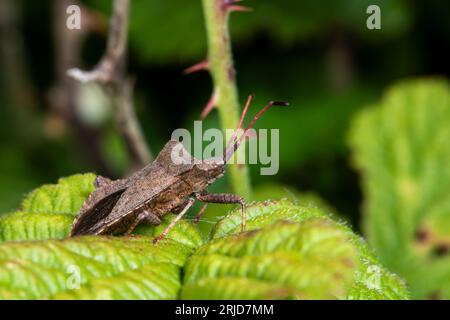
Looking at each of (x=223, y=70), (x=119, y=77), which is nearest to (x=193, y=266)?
(x=223, y=70)

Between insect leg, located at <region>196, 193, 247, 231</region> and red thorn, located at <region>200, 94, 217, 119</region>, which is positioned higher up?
red thorn, located at <region>200, 94, 217, 119</region>

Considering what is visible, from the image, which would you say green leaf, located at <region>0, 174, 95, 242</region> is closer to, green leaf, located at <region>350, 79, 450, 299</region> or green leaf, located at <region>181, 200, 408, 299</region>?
green leaf, located at <region>181, 200, 408, 299</region>

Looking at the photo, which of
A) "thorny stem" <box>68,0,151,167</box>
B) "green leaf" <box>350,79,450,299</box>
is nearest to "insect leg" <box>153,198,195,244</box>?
"thorny stem" <box>68,0,151,167</box>

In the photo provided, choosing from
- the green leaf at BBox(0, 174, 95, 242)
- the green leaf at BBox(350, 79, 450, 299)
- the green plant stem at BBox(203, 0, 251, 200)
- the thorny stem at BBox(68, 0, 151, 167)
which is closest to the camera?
the green leaf at BBox(0, 174, 95, 242)

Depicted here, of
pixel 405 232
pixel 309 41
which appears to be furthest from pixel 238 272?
pixel 309 41

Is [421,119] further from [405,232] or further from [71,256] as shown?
[71,256]

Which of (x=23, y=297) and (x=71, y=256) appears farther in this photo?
(x=71, y=256)

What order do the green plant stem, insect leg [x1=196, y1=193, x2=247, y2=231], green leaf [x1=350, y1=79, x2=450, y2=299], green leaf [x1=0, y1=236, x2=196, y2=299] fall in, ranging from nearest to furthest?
green leaf [x1=0, y1=236, x2=196, y2=299], insect leg [x1=196, y1=193, x2=247, y2=231], the green plant stem, green leaf [x1=350, y1=79, x2=450, y2=299]
